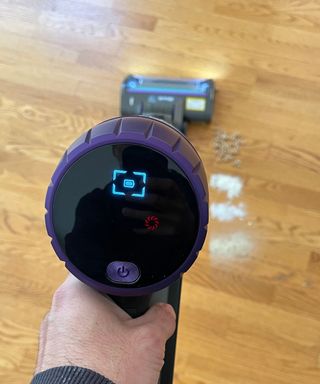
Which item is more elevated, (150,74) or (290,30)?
(290,30)

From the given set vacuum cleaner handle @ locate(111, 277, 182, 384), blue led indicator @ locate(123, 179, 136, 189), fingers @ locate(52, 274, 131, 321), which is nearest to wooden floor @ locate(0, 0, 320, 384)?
vacuum cleaner handle @ locate(111, 277, 182, 384)

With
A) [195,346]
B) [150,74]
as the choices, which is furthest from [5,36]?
[195,346]

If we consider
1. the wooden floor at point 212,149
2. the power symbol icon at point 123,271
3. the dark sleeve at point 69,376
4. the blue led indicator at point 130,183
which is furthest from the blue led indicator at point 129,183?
the wooden floor at point 212,149

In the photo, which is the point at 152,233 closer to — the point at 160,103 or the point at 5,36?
the point at 160,103

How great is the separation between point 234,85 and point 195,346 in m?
0.66

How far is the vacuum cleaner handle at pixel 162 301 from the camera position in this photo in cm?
69

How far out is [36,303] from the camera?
46.8 inches

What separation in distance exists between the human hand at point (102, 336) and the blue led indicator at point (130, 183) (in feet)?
0.50

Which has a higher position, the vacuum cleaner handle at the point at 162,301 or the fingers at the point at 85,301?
the fingers at the point at 85,301

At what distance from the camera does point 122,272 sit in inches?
25.2

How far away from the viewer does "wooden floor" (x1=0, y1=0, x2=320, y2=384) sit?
1133mm

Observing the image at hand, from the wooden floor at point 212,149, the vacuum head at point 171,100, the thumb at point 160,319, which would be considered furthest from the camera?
the vacuum head at point 171,100

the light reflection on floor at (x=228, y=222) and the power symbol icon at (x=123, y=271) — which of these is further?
the light reflection on floor at (x=228, y=222)

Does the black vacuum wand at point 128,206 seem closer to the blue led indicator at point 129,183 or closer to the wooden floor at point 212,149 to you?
→ the blue led indicator at point 129,183
